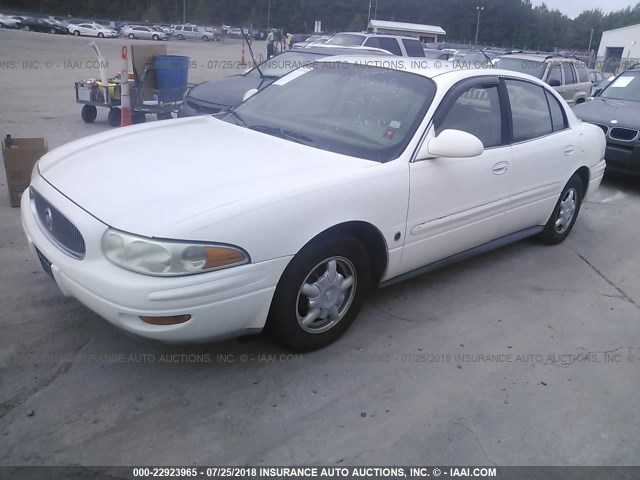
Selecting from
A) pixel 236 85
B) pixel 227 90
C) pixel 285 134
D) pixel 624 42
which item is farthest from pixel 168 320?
pixel 624 42

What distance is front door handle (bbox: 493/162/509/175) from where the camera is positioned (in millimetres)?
3918

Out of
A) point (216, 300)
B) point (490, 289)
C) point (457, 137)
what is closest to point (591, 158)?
point (490, 289)

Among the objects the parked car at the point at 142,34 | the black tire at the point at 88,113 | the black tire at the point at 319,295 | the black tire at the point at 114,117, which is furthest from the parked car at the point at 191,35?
the black tire at the point at 319,295

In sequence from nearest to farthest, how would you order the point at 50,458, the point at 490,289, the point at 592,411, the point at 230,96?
the point at 50,458, the point at 592,411, the point at 490,289, the point at 230,96

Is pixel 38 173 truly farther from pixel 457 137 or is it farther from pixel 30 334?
pixel 457 137

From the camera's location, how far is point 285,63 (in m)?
8.74

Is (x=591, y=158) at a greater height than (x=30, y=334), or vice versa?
(x=591, y=158)

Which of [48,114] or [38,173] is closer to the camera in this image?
[38,173]

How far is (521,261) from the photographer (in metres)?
4.83

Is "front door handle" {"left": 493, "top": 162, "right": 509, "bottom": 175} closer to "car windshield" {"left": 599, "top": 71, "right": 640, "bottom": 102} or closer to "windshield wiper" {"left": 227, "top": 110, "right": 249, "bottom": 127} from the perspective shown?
"windshield wiper" {"left": 227, "top": 110, "right": 249, "bottom": 127}

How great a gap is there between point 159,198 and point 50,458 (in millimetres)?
1224

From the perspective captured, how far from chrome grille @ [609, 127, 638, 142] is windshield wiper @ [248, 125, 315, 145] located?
219 inches

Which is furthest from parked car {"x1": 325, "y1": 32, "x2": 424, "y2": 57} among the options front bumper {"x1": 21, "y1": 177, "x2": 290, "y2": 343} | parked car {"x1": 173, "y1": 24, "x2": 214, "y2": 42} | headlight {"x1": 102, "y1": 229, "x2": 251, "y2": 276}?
parked car {"x1": 173, "y1": 24, "x2": 214, "y2": 42}

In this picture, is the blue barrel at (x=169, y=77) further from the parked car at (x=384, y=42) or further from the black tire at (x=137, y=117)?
the parked car at (x=384, y=42)
